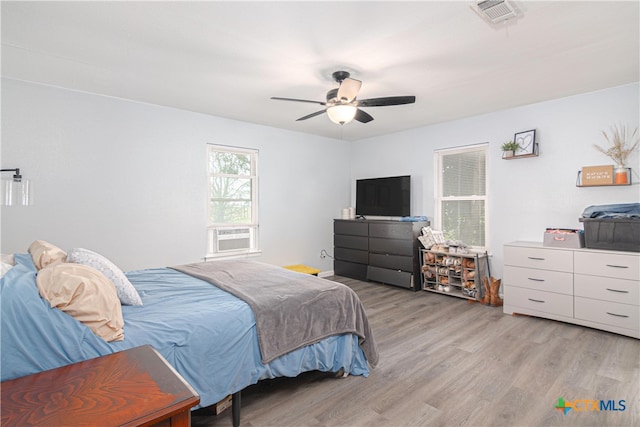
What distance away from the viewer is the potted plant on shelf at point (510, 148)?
411cm

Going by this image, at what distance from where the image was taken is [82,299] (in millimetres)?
1506

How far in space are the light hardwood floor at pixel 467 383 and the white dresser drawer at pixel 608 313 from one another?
124 millimetres

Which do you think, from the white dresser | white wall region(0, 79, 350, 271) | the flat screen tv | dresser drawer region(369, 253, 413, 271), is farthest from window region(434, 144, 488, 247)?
white wall region(0, 79, 350, 271)

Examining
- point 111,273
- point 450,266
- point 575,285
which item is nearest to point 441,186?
point 450,266

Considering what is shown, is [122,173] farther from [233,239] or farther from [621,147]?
[621,147]

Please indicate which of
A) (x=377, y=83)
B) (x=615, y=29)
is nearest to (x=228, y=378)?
(x=377, y=83)

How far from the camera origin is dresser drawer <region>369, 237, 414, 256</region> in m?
4.82

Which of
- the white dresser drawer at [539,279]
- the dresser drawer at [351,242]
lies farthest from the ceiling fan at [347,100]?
the dresser drawer at [351,242]

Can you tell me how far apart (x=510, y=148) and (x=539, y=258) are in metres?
1.39

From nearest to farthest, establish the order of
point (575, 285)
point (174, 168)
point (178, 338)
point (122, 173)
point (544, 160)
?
point (178, 338), point (575, 285), point (122, 173), point (544, 160), point (174, 168)

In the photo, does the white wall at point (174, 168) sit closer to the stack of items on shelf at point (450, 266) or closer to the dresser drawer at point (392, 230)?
the stack of items on shelf at point (450, 266)

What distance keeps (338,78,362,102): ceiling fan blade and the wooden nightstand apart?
239cm

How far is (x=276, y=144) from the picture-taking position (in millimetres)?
5215

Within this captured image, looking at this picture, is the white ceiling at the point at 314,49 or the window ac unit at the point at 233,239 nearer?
the white ceiling at the point at 314,49
